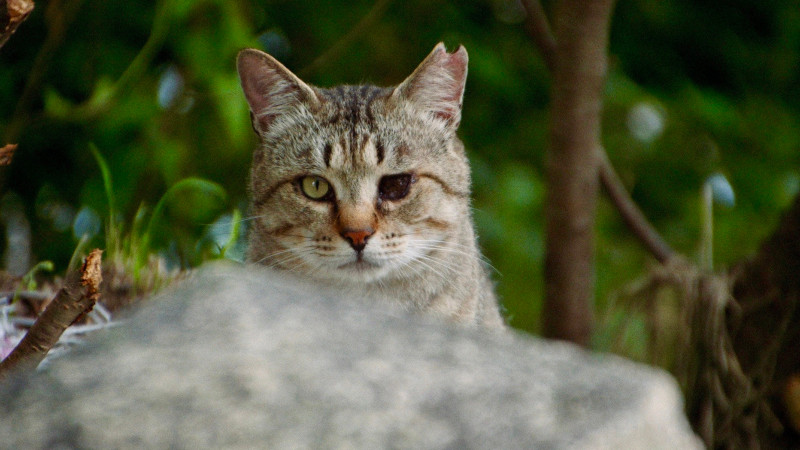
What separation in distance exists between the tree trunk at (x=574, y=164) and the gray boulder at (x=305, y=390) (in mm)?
1462

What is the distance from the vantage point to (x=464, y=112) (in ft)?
9.75

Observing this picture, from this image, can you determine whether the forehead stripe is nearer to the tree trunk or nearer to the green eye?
the green eye

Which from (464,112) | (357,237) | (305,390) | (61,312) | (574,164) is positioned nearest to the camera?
(305,390)

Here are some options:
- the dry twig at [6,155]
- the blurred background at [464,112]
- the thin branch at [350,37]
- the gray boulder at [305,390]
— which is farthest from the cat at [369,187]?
the gray boulder at [305,390]

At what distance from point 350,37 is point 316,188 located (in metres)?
0.80

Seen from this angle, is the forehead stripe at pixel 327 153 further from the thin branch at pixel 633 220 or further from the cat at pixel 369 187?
the thin branch at pixel 633 220

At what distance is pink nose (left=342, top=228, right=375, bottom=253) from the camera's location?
5.55 feet

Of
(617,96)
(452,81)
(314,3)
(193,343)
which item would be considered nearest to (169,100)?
(314,3)

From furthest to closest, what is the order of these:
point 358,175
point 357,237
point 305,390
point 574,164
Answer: point 574,164, point 358,175, point 357,237, point 305,390

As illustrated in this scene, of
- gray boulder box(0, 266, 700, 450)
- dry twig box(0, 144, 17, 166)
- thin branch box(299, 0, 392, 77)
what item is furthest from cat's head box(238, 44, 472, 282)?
gray boulder box(0, 266, 700, 450)

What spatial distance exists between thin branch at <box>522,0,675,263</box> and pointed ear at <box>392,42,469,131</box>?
646 mm

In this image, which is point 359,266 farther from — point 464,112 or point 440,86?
point 464,112

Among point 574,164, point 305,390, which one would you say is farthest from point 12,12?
point 574,164

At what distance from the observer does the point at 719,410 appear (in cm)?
214
